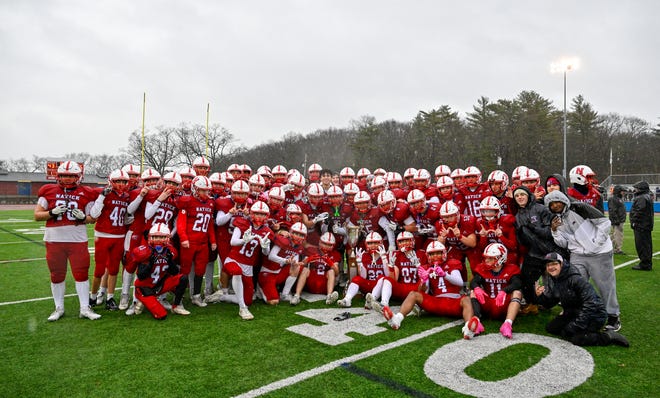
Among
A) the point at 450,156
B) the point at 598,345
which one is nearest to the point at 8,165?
the point at 450,156

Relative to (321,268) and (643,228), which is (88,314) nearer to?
(321,268)

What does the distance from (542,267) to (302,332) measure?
3.29 metres

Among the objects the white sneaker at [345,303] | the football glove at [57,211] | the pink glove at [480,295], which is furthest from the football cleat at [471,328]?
the football glove at [57,211]

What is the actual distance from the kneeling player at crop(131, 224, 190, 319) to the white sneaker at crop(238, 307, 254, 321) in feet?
2.50

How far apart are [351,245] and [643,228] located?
6.91 m

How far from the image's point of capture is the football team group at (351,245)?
499 centimetres

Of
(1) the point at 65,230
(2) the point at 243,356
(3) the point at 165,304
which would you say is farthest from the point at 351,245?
(1) the point at 65,230

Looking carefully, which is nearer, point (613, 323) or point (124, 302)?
point (613, 323)

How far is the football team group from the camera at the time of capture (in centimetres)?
499

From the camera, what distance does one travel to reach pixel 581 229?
4973 mm

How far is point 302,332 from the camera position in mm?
4953

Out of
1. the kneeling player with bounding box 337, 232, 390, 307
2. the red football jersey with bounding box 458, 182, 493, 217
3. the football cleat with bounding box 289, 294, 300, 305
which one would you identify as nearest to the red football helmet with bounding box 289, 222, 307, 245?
the football cleat with bounding box 289, 294, 300, 305

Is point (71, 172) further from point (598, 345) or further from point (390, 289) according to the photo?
point (598, 345)

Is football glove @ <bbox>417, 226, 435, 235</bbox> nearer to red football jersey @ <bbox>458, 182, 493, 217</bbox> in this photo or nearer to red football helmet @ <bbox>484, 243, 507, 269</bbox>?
red football jersey @ <bbox>458, 182, 493, 217</bbox>
